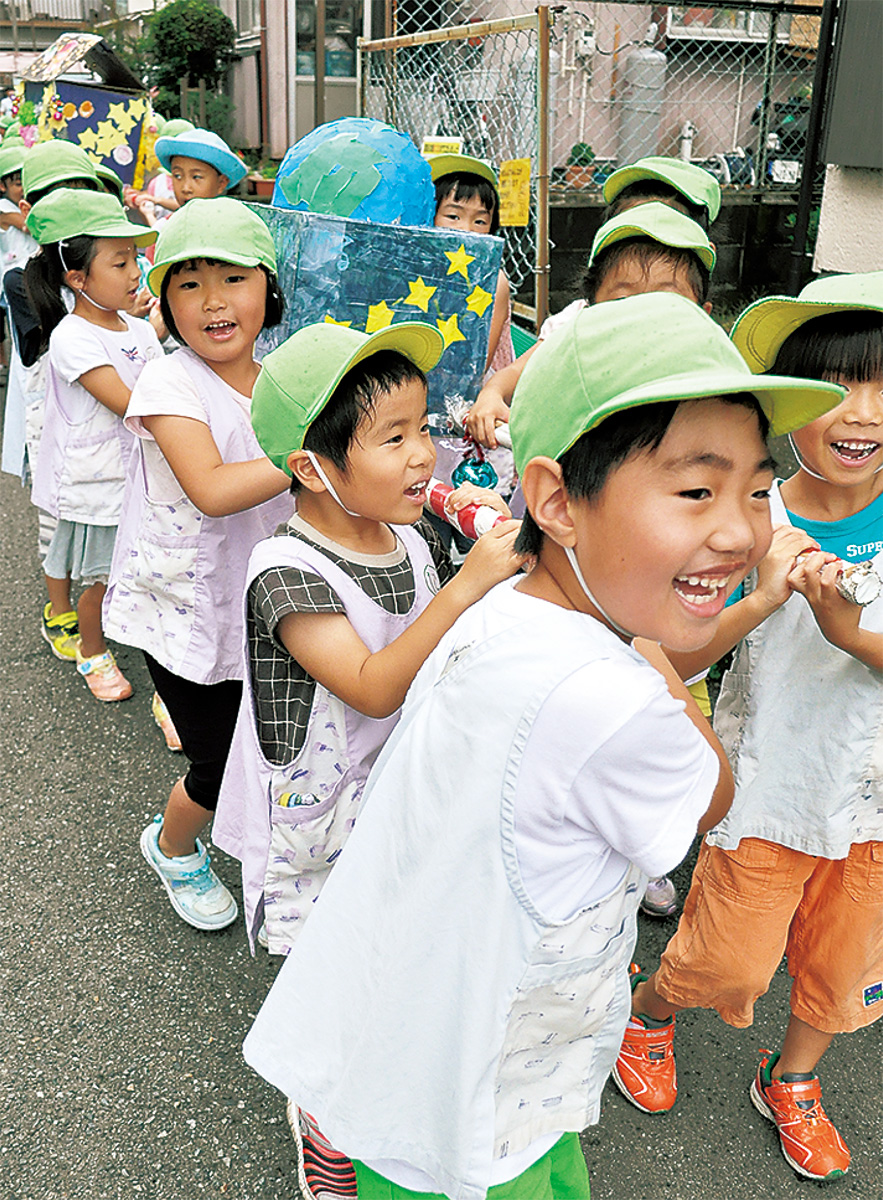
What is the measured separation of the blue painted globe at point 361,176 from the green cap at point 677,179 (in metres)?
0.80

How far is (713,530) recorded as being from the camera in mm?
1079

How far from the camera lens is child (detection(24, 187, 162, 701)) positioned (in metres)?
3.24

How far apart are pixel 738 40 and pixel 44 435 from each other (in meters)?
7.49

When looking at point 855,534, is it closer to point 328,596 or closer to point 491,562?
point 491,562

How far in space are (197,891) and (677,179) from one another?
2.25 metres

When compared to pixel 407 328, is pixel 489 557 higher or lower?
lower

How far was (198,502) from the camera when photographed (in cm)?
223

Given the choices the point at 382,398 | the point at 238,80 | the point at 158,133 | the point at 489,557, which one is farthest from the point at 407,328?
the point at 238,80

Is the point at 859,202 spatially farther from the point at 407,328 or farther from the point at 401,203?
the point at 407,328

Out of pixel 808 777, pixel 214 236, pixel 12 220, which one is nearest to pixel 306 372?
pixel 214 236

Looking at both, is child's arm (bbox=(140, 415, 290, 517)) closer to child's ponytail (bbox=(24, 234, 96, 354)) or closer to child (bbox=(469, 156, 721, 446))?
child (bbox=(469, 156, 721, 446))

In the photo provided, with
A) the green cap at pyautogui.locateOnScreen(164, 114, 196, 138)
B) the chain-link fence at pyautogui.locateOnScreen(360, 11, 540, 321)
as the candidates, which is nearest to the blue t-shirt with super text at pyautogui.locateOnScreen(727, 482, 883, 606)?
the chain-link fence at pyautogui.locateOnScreen(360, 11, 540, 321)

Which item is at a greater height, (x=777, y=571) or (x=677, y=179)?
(x=677, y=179)

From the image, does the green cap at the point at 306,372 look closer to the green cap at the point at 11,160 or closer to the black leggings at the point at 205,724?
the black leggings at the point at 205,724
